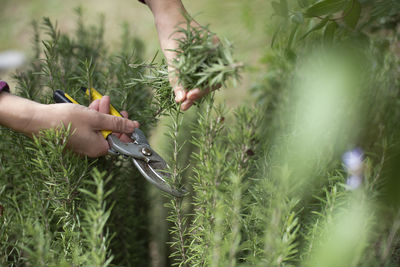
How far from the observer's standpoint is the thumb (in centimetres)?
92

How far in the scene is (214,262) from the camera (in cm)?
57

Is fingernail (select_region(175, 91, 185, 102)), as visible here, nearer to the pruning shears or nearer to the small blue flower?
the pruning shears

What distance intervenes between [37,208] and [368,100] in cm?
102

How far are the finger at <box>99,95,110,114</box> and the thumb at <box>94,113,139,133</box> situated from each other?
43 mm

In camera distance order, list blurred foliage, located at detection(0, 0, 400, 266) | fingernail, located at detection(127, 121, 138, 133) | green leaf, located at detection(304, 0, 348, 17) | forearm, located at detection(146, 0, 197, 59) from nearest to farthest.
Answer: blurred foliage, located at detection(0, 0, 400, 266) → green leaf, located at detection(304, 0, 348, 17) → fingernail, located at detection(127, 121, 138, 133) → forearm, located at detection(146, 0, 197, 59)

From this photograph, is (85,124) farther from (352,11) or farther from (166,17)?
(352,11)

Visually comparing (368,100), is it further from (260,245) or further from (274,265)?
(274,265)

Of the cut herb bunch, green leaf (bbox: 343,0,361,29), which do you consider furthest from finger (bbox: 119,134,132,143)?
green leaf (bbox: 343,0,361,29)

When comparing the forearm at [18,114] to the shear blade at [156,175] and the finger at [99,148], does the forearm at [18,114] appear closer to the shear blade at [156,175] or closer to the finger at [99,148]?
the finger at [99,148]

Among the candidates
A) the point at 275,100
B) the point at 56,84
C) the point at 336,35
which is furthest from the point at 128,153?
the point at 275,100

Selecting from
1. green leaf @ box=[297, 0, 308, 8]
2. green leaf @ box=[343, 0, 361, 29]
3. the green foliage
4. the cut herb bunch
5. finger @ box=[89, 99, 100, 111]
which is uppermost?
green leaf @ box=[297, 0, 308, 8]

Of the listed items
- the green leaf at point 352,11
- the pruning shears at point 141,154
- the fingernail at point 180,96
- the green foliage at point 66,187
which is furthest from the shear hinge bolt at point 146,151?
the green leaf at point 352,11

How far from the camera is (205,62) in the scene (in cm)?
67

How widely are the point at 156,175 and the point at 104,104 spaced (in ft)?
0.84
